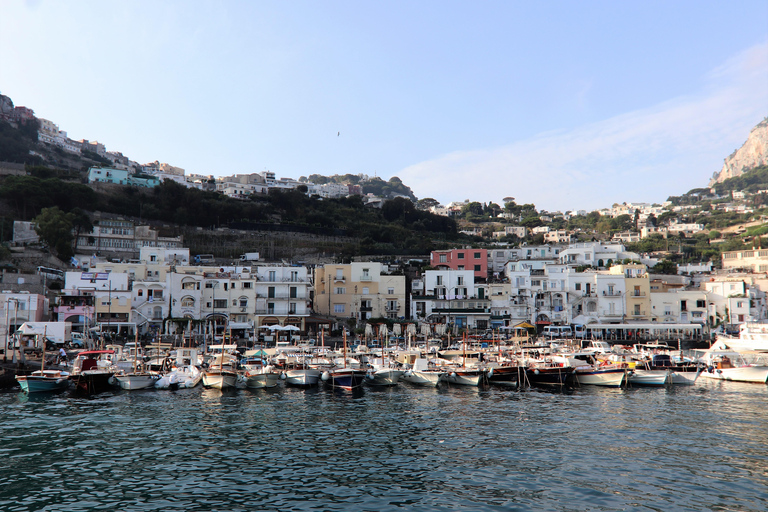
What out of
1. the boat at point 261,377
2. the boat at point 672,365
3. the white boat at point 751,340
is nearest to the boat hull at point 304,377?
the boat at point 261,377

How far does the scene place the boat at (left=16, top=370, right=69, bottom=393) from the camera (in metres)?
36.1

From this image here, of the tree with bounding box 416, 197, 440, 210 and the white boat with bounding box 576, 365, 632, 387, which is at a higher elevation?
the tree with bounding box 416, 197, 440, 210

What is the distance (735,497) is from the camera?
54.4ft

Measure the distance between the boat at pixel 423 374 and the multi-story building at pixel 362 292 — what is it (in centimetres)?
2833

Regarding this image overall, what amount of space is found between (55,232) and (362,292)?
39.9 meters

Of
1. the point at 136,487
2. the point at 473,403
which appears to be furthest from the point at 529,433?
the point at 136,487

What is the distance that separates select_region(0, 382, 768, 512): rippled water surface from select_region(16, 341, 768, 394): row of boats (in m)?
4.12

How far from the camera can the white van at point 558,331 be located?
223ft

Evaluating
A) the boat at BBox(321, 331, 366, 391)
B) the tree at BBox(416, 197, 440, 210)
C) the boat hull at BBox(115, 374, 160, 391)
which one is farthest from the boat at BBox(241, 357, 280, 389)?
A: the tree at BBox(416, 197, 440, 210)

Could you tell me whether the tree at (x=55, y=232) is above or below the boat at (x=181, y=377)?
above

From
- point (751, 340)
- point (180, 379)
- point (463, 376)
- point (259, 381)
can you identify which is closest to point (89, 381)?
point (180, 379)

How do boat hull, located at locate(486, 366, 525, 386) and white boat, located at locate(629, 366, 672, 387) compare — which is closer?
white boat, located at locate(629, 366, 672, 387)

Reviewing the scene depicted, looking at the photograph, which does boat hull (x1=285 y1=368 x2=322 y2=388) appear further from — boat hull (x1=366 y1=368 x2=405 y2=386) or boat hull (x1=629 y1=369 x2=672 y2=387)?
boat hull (x1=629 y1=369 x2=672 y2=387)

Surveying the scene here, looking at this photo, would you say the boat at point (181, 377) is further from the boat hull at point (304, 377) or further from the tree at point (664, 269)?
the tree at point (664, 269)
